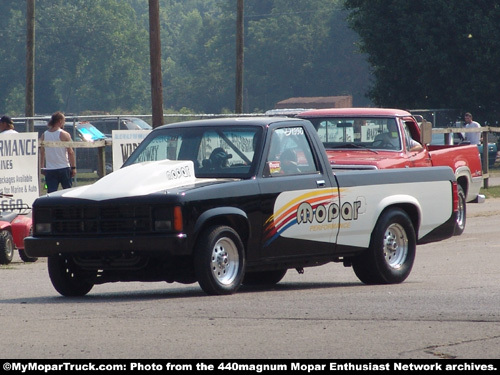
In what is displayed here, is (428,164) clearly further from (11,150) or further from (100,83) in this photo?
(100,83)

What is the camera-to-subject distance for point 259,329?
803 centimetres

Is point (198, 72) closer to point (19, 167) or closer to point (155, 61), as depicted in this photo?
point (155, 61)

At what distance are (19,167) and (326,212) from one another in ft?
27.7

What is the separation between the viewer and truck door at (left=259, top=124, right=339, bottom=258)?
10.6 m

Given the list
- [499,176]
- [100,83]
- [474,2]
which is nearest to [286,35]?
[100,83]

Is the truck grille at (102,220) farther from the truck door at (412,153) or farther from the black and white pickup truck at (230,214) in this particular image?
the truck door at (412,153)

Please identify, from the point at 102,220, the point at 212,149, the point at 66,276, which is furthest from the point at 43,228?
the point at 212,149

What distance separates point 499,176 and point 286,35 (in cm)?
7270

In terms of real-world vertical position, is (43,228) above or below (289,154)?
below

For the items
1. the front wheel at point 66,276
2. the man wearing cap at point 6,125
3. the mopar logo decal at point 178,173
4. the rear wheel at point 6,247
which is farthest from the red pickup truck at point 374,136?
the front wheel at point 66,276

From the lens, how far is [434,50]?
→ 144 feet

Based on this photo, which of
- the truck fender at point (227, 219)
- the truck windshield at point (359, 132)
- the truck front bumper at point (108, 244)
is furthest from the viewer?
the truck windshield at point (359, 132)

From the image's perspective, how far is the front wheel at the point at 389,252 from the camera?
1155 centimetres

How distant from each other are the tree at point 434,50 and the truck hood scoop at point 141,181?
34.1 m
